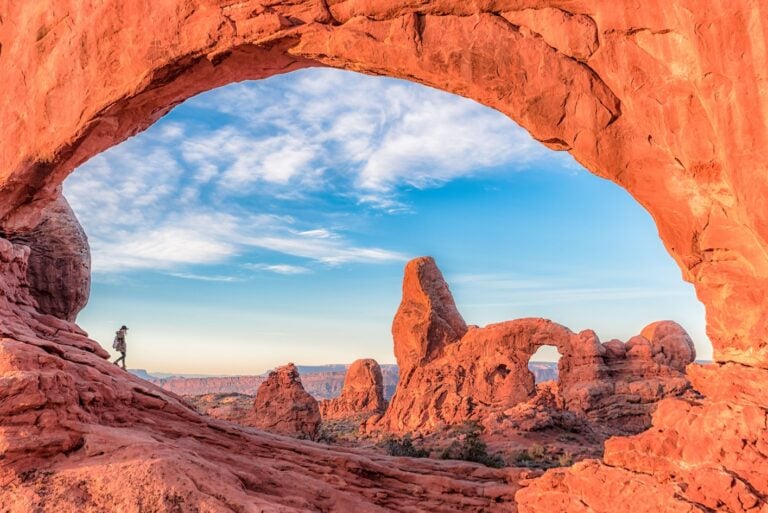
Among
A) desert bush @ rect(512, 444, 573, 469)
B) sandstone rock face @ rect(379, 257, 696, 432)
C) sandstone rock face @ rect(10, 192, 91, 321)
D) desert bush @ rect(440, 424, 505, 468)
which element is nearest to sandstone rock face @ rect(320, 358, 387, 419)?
sandstone rock face @ rect(379, 257, 696, 432)

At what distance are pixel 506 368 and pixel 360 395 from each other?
55.2ft

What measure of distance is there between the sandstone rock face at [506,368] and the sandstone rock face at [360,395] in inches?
344

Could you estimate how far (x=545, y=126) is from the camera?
24.6ft

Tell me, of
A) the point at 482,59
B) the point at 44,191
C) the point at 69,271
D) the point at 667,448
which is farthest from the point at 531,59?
the point at 69,271

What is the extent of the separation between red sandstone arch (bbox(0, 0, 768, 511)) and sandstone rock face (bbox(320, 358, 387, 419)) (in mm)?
37849

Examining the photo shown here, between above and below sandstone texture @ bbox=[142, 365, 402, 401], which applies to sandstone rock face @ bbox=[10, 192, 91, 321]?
above

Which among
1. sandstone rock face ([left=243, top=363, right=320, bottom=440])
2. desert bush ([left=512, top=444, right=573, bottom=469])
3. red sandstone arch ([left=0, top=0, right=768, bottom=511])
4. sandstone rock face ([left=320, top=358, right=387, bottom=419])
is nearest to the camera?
red sandstone arch ([left=0, top=0, right=768, bottom=511])

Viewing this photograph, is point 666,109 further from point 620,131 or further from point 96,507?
point 96,507

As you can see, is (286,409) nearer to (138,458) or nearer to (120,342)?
(120,342)

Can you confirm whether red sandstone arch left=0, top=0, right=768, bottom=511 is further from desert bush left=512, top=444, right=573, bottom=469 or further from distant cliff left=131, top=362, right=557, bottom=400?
distant cliff left=131, top=362, right=557, bottom=400

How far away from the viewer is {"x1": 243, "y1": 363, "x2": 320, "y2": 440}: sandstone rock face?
71.6ft

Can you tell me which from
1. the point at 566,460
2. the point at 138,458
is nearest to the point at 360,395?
the point at 566,460

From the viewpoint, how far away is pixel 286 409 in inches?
867

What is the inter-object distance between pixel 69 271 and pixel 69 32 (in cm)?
667
